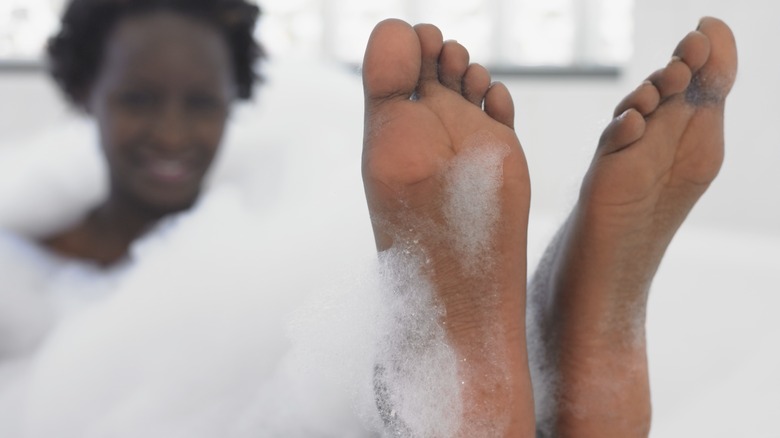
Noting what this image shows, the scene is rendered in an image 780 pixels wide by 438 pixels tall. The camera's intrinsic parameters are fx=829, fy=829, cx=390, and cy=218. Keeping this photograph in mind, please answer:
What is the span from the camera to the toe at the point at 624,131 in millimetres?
603

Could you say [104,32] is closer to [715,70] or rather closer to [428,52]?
[428,52]

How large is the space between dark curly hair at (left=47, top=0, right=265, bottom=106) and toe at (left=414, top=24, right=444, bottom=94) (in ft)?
1.77

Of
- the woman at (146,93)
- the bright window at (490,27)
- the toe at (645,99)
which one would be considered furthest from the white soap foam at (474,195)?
the bright window at (490,27)

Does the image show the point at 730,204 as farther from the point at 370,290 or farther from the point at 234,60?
the point at 370,290

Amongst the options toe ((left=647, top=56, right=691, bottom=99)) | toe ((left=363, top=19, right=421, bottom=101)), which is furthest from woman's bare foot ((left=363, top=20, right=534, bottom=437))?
toe ((left=647, top=56, right=691, bottom=99))

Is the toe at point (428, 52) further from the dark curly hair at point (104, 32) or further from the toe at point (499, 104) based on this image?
the dark curly hair at point (104, 32)

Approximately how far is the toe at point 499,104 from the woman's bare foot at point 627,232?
76 mm

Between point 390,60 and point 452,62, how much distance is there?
0.18 feet

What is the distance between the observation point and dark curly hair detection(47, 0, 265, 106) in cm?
104

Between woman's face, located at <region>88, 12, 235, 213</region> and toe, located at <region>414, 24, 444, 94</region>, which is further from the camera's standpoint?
woman's face, located at <region>88, 12, 235, 213</region>

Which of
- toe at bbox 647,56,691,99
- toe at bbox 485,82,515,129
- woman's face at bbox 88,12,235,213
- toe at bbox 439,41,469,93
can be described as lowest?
woman's face at bbox 88,12,235,213

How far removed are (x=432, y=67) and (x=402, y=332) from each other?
19cm

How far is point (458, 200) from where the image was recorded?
22.9 inches

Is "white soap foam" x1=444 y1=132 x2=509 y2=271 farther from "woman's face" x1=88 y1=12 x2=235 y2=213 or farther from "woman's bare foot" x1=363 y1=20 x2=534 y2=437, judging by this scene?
"woman's face" x1=88 y1=12 x2=235 y2=213
